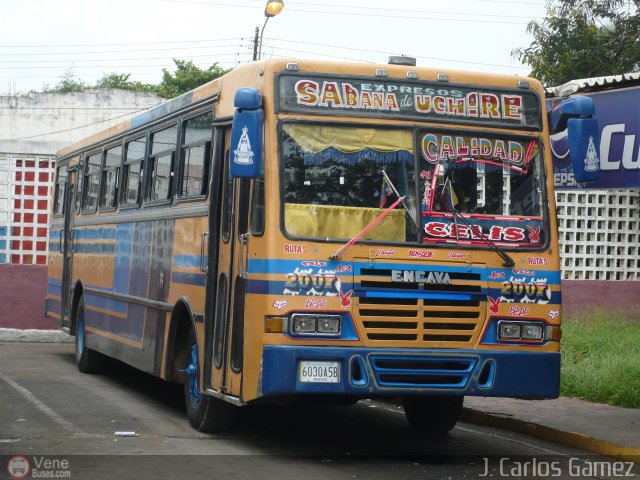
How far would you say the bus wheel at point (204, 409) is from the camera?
10500 millimetres

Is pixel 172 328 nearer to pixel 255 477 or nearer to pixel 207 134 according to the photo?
→ pixel 207 134

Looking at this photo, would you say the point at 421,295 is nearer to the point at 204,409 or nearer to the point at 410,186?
the point at 410,186

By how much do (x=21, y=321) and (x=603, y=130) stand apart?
38.2ft

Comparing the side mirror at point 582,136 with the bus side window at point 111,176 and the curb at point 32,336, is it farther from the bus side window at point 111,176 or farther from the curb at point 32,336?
the curb at point 32,336

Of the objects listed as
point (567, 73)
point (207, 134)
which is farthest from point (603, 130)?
point (567, 73)

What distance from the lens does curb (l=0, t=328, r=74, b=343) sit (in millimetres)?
20562

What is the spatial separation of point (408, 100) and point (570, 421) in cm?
404

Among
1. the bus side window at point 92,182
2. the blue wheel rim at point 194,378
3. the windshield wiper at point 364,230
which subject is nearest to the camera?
the windshield wiper at point 364,230

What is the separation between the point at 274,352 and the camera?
8.88m

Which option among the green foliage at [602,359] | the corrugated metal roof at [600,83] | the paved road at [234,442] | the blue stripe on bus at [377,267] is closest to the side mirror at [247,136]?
the blue stripe on bus at [377,267]

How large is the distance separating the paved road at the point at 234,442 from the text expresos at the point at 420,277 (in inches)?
56.8

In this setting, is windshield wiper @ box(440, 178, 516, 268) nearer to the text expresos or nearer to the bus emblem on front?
the text expresos

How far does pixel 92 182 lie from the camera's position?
52.9ft

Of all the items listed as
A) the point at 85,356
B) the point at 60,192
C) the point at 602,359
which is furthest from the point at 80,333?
the point at 602,359
